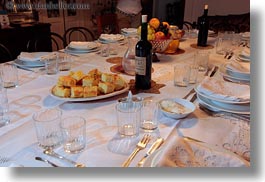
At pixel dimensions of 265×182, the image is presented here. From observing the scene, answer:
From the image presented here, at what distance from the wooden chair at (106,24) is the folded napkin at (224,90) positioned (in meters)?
1.78

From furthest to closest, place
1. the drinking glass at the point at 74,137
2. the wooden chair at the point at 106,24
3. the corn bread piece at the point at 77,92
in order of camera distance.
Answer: the wooden chair at the point at 106,24
the corn bread piece at the point at 77,92
the drinking glass at the point at 74,137

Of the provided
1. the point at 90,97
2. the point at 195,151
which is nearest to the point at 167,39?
the point at 90,97

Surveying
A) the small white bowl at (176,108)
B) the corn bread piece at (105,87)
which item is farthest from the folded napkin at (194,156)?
the corn bread piece at (105,87)

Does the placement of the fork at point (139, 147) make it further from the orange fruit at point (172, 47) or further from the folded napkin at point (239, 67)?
the orange fruit at point (172, 47)

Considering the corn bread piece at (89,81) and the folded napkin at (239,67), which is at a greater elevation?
the folded napkin at (239,67)

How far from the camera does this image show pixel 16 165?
1.86ft

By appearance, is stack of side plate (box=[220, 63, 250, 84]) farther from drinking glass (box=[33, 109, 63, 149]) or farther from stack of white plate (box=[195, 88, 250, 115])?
drinking glass (box=[33, 109, 63, 149])

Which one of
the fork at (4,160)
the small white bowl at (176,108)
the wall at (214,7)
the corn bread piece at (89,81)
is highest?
the wall at (214,7)

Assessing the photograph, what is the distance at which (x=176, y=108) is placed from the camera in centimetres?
82

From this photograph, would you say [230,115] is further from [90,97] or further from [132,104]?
[90,97]

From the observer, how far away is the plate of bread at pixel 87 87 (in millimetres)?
881

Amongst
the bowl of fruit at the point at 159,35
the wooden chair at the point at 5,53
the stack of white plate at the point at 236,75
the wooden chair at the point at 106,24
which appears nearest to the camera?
the stack of white plate at the point at 236,75

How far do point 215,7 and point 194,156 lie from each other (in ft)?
11.3

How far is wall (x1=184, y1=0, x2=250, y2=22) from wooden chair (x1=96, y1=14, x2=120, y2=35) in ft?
5.10
